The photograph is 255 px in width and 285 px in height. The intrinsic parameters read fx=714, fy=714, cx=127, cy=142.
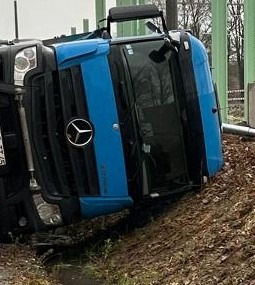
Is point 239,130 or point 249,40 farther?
point 249,40

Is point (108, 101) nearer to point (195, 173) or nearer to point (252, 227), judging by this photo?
point (195, 173)

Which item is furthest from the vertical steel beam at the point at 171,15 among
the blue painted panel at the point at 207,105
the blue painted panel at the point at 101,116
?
the blue painted panel at the point at 101,116

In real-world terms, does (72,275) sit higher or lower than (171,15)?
lower

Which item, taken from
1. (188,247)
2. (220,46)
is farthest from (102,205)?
(220,46)

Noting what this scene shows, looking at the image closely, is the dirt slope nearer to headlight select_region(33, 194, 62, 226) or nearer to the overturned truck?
the overturned truck

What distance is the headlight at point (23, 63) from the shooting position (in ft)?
22.5

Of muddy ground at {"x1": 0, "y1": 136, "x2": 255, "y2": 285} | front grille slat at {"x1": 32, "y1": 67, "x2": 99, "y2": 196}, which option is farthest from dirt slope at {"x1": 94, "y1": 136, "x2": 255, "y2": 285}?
front grille slat at {"x1": 32, "y1": 67, "x2": 99, "y2": 196}

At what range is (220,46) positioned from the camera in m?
13.7

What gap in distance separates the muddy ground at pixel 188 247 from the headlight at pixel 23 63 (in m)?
1.68

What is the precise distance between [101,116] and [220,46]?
706 centimetres

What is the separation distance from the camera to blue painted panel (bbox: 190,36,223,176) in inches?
300

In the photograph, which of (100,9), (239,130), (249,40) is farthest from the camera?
(100,9)

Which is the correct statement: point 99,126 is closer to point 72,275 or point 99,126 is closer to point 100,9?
point 72,275

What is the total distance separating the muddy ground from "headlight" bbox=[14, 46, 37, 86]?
66.2 inches
